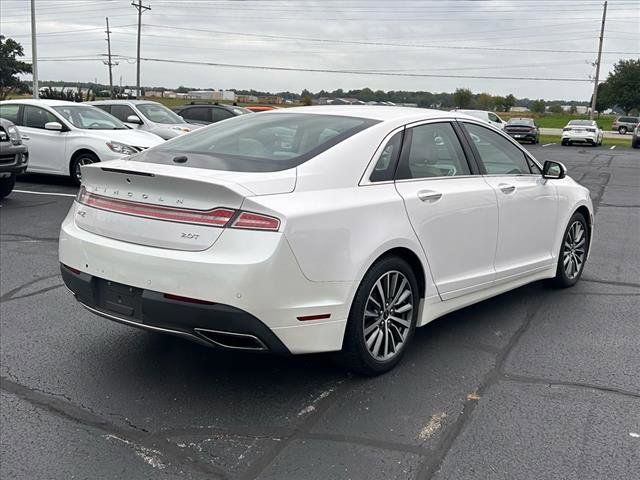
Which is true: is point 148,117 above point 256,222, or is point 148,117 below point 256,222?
above

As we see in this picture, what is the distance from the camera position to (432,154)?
443 centimetres

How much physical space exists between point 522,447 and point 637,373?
4.50 ft

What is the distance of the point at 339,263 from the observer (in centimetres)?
347

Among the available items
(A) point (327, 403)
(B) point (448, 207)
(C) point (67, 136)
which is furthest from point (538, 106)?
(A) point (327, 403)

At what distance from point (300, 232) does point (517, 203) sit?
2.33m

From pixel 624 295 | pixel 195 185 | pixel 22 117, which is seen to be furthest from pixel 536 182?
pixel 22 117

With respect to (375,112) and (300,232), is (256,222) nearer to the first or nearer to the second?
(300,232)

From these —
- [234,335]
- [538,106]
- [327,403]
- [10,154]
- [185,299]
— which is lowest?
[327,403]

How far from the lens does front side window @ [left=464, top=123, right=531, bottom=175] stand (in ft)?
16.0

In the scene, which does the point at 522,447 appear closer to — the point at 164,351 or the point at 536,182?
the point at 164,351

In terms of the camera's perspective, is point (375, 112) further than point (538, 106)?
No

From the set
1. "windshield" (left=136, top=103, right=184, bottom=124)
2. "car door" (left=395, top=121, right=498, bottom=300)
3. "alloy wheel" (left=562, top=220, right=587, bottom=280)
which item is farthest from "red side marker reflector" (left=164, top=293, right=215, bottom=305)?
"windshield" (left=136, top=103, right=184, bottom=124)

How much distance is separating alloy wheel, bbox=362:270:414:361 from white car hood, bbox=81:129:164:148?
8.38m

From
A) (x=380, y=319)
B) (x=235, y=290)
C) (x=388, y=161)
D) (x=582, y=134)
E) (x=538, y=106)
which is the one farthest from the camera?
(x=538, y=106)
